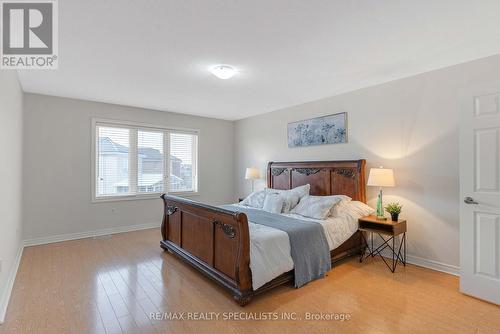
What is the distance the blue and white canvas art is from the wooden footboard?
2.49 m

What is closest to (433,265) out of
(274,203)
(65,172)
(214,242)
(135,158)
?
(274,203)

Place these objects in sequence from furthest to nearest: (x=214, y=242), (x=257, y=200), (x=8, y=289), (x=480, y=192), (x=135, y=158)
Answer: (x=135, y=158), (x=257, y=200), (x=214, y=242), (x=8, y=289), (x=480, y=192)

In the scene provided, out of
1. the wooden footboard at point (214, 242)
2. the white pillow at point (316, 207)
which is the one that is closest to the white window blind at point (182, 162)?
the wooden footboard at point (214, 242)

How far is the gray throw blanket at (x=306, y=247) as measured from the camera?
274cm

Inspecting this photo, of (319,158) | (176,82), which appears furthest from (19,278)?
(319,158)

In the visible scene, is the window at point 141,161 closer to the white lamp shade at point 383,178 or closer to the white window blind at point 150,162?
the white window blind at point 150,162

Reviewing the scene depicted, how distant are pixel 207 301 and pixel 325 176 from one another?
2653 millimetres

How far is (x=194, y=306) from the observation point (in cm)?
236

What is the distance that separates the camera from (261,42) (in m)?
2.48

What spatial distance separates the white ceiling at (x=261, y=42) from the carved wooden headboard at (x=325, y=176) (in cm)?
123

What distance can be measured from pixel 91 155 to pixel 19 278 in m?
2.32

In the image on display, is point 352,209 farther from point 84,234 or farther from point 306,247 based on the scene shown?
point 84,234

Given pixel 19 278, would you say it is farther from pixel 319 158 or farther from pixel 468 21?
pixel 468 21

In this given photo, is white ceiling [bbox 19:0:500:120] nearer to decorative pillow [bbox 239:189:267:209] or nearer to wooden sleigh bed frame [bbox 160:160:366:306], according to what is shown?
wooden sleigh bed frame [bbox 160:160:366:306]
